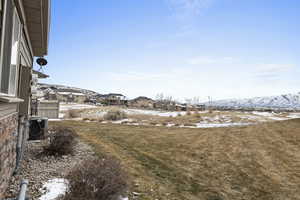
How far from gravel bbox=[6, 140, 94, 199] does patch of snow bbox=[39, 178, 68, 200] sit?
8 centimetres

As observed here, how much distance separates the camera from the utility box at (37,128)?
5.01m

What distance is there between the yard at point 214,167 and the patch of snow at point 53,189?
3.61 feet

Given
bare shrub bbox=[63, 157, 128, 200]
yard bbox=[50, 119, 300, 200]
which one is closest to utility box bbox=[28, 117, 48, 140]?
yard bbox=[50, 119, 300, 200]

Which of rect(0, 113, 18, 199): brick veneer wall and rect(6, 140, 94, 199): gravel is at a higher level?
rect(0, 113, 18, 199): brick veneer wall

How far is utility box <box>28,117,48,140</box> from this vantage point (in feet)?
16.4

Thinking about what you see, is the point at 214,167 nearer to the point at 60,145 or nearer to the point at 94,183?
the point at 94,183

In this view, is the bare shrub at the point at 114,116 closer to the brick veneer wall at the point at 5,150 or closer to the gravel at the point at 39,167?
the gravel at the point at 39,167

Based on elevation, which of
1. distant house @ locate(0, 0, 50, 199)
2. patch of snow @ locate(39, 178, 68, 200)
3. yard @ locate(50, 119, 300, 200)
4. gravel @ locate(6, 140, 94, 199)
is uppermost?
distant house @ locate(0, 0, 50, 199)

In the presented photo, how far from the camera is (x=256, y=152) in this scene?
5.81m

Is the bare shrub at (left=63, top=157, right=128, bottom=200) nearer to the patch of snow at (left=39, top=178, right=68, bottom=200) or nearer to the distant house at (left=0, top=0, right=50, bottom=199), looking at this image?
the patch of snow at (left=39, top=178, right=68, bottom=200)

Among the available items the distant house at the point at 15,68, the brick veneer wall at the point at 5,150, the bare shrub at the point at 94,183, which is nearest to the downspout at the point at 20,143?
the distant house at the point at 15,68

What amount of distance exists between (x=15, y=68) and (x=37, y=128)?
277 cm

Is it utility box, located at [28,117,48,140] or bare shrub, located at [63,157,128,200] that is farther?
utility box, located at [28,117,48,140]

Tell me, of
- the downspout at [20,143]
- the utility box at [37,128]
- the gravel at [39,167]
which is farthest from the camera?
the utility box at [37,128]
